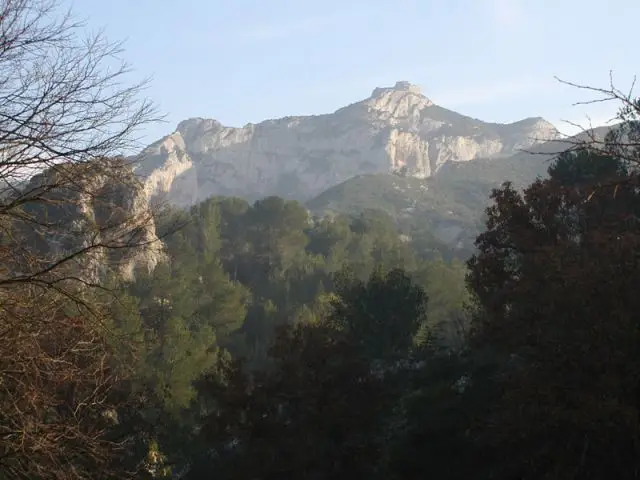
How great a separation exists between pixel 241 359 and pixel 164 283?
790 inches

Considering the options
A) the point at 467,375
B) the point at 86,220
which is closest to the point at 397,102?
the point at 467,375

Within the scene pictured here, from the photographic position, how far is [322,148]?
157 metres

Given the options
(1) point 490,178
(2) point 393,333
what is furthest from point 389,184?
(2) point 393,333

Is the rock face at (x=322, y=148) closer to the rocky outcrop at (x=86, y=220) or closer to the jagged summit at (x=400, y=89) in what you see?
the jagged summit at (x=400, y=89)

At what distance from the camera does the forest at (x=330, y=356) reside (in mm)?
4555

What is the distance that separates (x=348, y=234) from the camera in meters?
53.2

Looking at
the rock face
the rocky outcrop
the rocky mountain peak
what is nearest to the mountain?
the rock face

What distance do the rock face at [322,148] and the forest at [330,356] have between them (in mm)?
111900

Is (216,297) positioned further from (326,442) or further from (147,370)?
(326,442)

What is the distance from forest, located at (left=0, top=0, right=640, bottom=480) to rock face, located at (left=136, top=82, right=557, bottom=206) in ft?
367

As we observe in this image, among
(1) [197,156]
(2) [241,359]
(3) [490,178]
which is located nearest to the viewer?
(2) [241,359]

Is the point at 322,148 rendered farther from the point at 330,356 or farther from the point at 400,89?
the point at 330,356

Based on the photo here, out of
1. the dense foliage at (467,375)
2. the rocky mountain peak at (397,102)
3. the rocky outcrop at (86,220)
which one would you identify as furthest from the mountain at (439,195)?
the rocky outcrop at (86,220)

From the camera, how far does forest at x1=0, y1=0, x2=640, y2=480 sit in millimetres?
4555
